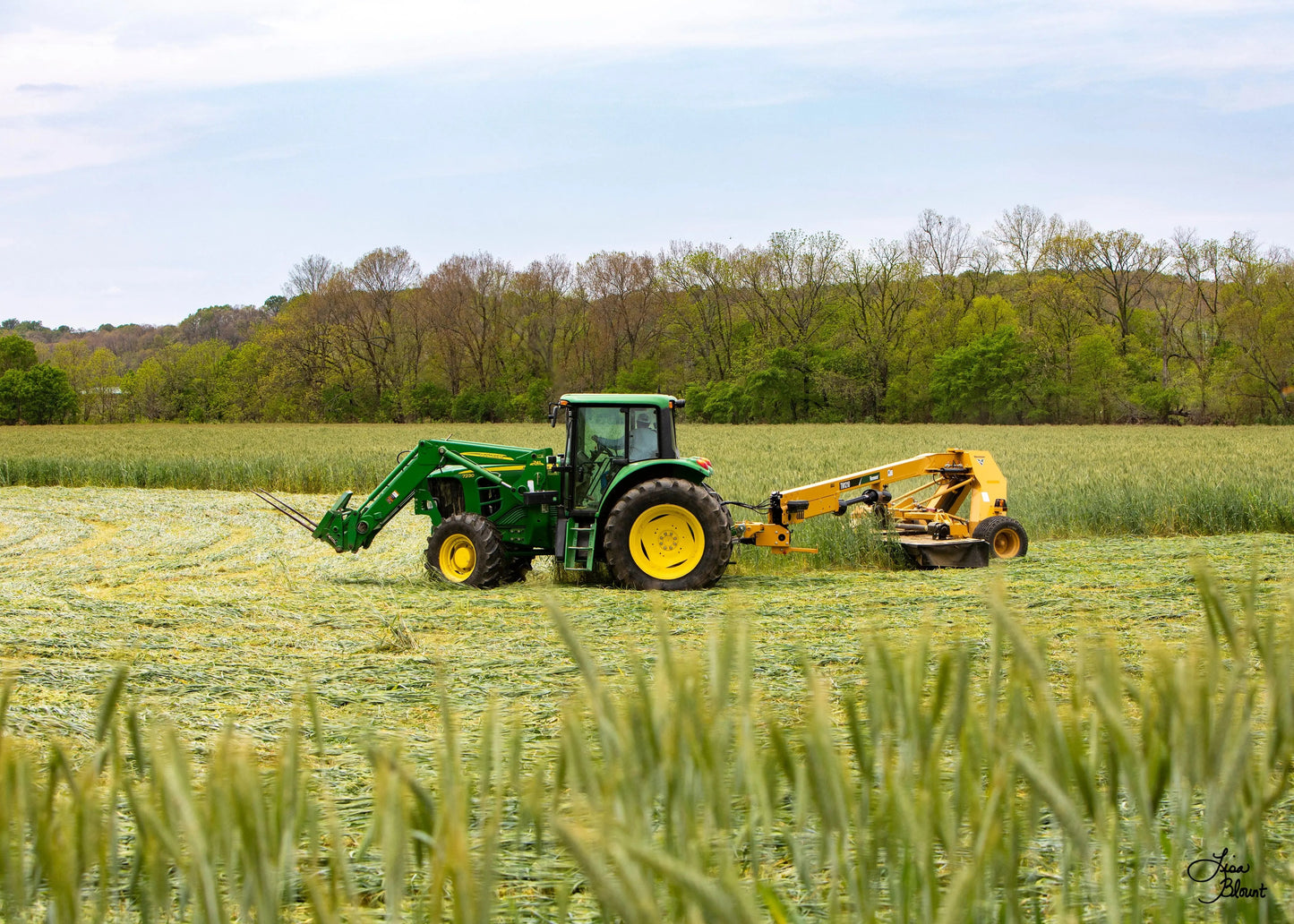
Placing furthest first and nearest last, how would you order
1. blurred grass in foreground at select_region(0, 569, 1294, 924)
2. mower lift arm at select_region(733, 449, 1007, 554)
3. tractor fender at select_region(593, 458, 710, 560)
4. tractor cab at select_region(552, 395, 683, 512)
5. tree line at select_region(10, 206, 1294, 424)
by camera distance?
1. tree line at select_region(10, 206, 1294, 424)
2. mower lift arm at select_region(733, 449, 1007, 554)
3. tractor cab at select_region(552, 395, 683, 512)
4. tractor fender at select_region(593, 458, 710, 560)
5. blurred grass in foreground at select_region(0, 569, 1294, 924)

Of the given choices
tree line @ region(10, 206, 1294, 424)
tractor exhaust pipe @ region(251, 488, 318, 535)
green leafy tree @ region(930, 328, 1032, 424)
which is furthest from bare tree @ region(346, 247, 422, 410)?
tractor exhaust pipe @ region(251, 488, 318, 535)

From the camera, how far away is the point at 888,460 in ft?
74.7

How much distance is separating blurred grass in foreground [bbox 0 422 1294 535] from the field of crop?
6.50 meters

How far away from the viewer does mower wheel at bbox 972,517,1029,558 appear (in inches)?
397

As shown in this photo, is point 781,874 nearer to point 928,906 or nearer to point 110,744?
point 928,906

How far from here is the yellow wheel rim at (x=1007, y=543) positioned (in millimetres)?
10156

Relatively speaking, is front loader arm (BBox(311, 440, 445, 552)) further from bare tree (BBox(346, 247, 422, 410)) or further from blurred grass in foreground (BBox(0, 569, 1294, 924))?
bare tree (BBox(346, 247, 422, 410))

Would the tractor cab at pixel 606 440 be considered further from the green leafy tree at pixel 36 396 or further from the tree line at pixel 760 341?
the green leafy tree at pixel 36 396

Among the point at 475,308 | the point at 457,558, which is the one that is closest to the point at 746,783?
the point at 457,558

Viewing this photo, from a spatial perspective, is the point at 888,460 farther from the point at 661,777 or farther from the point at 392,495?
the point at 661,777

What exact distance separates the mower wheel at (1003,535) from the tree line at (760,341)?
43408 millimetres

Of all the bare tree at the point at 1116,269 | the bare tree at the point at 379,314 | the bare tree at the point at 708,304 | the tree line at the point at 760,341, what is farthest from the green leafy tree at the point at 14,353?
the bare tree at the point at 1116,269

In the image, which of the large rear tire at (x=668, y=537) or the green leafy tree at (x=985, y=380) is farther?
the green leafy tree at (x=985, y=380)
